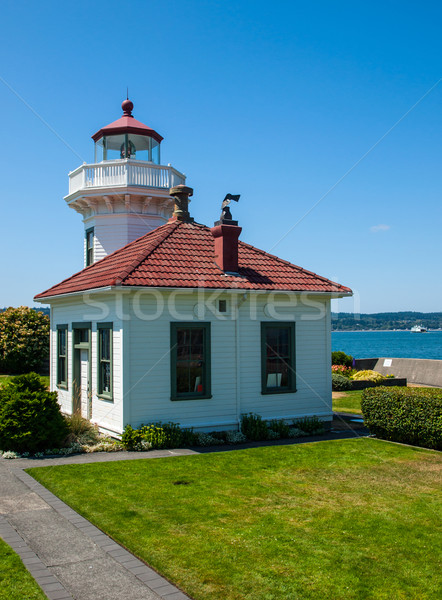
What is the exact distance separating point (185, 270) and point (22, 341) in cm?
1958

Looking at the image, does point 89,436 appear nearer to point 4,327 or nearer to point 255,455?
point 255,455

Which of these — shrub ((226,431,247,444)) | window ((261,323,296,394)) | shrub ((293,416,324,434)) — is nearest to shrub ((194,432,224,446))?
shrub ((226,431,247,444))

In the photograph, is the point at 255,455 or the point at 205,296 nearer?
the point at 255,455

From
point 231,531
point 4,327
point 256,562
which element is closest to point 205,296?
point 231,531

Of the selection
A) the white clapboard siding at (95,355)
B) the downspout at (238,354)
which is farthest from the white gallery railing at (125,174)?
the downspout at (238,354)

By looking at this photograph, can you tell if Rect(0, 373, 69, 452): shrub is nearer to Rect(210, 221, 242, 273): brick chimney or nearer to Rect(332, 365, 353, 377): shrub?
Rect(210, 221, 242, 273): brick chimney

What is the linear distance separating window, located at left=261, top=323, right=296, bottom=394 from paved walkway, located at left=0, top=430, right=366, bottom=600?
23.2ft

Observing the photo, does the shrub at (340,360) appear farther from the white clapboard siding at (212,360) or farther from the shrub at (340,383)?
the white clapboard siding at (212,360)

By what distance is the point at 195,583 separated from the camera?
6129 millimetres

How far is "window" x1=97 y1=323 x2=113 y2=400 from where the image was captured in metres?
14.2

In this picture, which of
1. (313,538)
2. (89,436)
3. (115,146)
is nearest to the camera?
(313,538)

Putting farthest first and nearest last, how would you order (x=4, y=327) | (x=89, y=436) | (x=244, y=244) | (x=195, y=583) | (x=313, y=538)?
(x=4, y=327) < (x=244, y=244) < (x=89, y=436) < (x=313, y=538) < (x=195, y=583)

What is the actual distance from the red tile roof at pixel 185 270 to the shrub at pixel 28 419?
2965 mm

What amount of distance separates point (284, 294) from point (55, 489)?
8.35 meters
